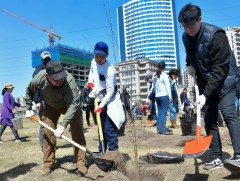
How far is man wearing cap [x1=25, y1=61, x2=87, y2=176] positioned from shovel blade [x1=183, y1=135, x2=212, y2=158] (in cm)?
154

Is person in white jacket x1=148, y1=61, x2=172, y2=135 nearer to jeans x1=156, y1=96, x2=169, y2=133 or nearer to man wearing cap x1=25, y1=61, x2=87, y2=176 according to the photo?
jeans x1=156, y1=96, x2=169, y2=133

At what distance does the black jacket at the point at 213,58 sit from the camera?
3.24 m

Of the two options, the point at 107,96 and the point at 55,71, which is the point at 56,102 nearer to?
the point at 55,71

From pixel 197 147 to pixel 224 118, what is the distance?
580 mm

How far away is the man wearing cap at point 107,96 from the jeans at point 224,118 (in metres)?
1.29

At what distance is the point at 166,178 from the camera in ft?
11.5

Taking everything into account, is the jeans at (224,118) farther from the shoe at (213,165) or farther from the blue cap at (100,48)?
the blue cap at (100,48)

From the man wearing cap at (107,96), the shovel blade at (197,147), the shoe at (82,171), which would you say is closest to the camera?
the shovel blade at (197,147)

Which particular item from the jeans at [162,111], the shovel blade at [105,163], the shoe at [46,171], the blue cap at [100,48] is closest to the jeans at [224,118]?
the shovel blade at [105,163]

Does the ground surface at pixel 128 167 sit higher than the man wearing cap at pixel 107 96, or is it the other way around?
the man wearing cap at pixel 107 96

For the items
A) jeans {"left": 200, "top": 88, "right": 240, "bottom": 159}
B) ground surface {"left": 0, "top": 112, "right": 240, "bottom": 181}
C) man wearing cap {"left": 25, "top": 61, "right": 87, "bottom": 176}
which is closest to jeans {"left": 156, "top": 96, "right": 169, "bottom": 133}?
ground surface {"left": 0, "top": 112, "right": 240, "bottom": 181}

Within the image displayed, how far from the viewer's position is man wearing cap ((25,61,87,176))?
3.70 m

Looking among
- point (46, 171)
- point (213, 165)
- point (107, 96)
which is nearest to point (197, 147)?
point (213, 165)

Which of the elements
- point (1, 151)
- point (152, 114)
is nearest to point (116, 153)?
point (1, 151)
